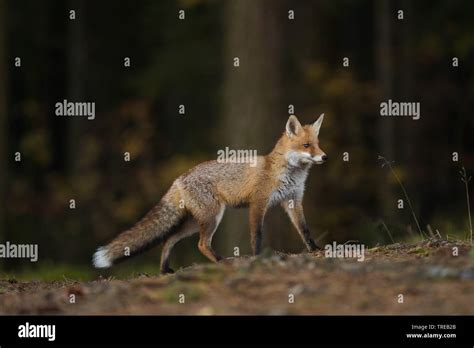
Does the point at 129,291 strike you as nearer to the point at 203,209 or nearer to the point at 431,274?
the point at 431,274

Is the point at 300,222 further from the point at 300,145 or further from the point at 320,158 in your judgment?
the point at 300,145

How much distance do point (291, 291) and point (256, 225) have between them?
10.7 feet

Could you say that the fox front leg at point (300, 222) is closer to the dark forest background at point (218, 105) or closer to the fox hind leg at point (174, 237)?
the fox hind leg at point (174, 237)

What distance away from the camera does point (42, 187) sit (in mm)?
26156

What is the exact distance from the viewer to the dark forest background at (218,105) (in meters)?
13.6

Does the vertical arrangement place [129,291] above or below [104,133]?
below

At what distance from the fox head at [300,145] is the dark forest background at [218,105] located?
10.9ft

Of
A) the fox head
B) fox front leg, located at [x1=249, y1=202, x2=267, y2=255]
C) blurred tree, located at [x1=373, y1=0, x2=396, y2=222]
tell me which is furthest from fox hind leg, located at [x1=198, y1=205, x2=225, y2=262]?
blurred tree, located at [x1=373, y1=0, x2=396, y2=222]

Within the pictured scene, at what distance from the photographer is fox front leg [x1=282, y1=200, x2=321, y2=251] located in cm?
908

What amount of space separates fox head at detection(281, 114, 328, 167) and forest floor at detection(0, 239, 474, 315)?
2525 mm

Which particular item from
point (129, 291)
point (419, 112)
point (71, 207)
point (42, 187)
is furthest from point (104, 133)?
point (129, 291)

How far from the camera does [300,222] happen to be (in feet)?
30.6

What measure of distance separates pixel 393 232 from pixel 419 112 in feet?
39.6
